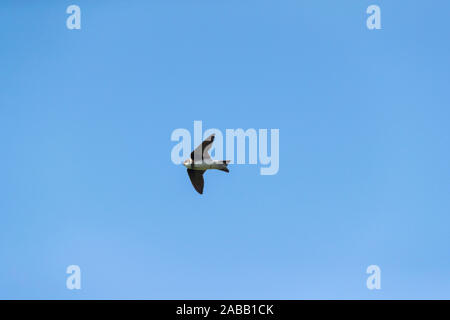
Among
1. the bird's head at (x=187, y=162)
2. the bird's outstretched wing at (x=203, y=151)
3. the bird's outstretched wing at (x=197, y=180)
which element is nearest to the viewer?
the bird's outstretched wing at (x=203, y=151)

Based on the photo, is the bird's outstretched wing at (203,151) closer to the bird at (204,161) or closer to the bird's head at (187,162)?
the bird at (204,161)

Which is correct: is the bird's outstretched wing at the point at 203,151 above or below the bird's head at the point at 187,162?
above

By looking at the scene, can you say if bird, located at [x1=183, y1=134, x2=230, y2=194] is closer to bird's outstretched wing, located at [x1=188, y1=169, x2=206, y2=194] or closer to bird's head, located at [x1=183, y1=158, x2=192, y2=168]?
bird's head, located at [x1=183, y1=158, x2=192, y2=168]

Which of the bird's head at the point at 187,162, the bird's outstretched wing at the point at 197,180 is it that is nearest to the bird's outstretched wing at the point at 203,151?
the bird's head at the point at 187,162

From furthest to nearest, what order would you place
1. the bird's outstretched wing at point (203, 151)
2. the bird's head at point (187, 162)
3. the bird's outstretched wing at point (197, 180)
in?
the bird's outstretched wing at point (197, 180) → the bird's head at point (187, 162) → the bird's outstretched wing at point (203, 151)

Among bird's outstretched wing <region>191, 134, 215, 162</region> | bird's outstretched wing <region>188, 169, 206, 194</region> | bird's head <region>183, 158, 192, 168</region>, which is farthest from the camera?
bird's outstretched wing <region>188, 169, 206, 194</region>

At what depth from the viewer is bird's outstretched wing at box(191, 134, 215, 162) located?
3536cm

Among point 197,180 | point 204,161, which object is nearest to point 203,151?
point 204,161

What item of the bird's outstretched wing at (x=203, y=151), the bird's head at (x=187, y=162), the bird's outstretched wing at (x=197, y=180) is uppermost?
the bird's outstretched wing at (x=203, y=151)

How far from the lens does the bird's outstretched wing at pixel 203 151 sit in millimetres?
35359

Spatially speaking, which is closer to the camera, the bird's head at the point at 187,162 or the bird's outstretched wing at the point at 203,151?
the bird's outstretched wing at the point at 203,151

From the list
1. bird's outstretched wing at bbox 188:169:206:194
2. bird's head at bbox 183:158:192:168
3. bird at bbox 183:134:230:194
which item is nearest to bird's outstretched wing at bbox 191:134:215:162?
bird at bbox 183:134:230:194
